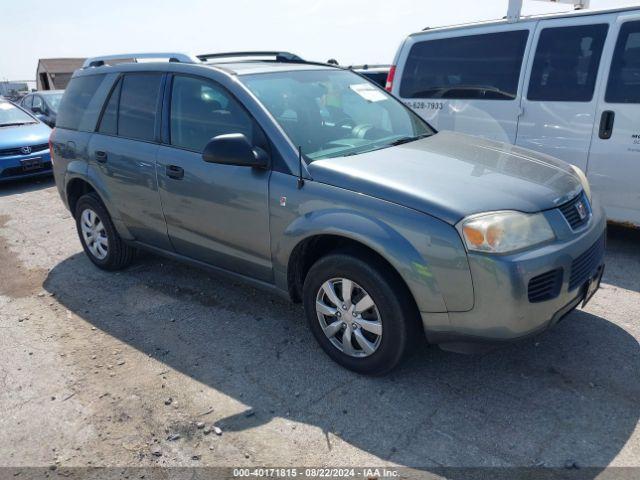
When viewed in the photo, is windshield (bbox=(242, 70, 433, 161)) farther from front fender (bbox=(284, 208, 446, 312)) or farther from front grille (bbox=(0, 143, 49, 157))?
front grille (bbox=(0, 143, 49, 157))

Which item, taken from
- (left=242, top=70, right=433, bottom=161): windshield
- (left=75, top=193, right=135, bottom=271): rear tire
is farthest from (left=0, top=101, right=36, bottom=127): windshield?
(left=242, top=70, right=433, bottom=161): windshield

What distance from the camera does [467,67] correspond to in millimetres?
5461

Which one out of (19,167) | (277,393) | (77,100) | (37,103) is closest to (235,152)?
(277,393)

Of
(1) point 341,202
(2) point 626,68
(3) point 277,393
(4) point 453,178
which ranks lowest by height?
(3) point 277,393

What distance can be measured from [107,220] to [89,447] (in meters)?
2.38

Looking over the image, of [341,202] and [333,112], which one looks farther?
[333,112]

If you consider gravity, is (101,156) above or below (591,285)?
above

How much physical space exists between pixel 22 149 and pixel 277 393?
26.0ft

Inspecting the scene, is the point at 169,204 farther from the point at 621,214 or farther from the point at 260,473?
the point at 621,214

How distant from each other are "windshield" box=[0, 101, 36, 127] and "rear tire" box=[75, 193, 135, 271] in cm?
598

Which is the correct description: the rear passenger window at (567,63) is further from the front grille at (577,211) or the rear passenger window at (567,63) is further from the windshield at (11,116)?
the windshield at (11,116)

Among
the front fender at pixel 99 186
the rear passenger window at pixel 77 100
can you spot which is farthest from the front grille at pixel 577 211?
the rear passenger window at pixel 77 100

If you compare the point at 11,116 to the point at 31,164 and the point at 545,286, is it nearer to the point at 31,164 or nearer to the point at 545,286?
the point at 31,164

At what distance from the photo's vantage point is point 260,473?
96.7 inches
